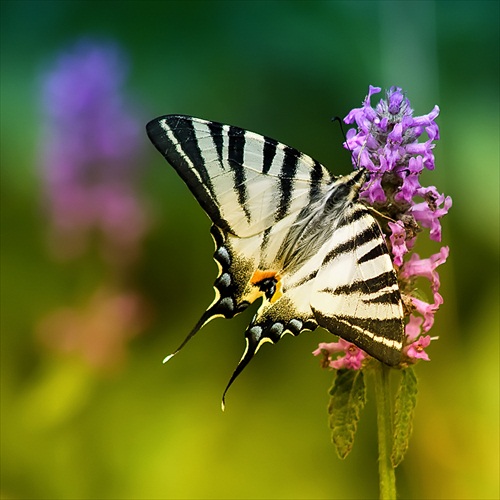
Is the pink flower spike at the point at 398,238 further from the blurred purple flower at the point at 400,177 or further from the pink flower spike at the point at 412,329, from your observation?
the pink flower spike at the point at 412,329

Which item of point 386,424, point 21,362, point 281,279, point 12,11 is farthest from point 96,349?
point 12,11

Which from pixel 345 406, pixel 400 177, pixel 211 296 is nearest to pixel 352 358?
pixel 345 406

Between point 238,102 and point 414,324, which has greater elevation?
point 238,102

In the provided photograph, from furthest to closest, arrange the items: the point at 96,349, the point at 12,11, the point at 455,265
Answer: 1. the point at 12,11
2. the point at 455,265
3. the point at 96,349

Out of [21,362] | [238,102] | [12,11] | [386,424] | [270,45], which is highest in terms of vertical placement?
[12,11]

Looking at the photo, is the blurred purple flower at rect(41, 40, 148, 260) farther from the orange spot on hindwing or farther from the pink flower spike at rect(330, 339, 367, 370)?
the pink flower spike at rect(330, 339, 367, 370)

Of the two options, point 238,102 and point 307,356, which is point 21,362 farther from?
point 238,102

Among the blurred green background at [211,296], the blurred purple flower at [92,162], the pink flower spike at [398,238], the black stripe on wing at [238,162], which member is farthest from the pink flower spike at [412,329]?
the blurred purple flower at [92,162]
